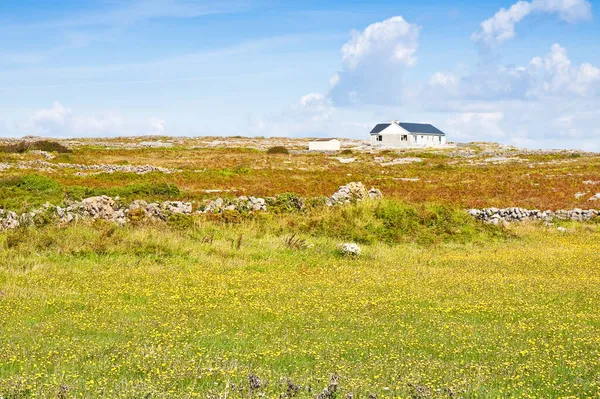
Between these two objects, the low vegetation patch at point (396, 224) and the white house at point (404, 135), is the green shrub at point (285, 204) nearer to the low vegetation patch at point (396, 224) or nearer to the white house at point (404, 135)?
the low vegetation patch at point (396, 224)

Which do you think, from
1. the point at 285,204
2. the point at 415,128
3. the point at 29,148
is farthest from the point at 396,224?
the point at 415,128

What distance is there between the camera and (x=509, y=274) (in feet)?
67.5

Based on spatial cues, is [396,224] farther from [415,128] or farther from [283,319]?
[415,128]

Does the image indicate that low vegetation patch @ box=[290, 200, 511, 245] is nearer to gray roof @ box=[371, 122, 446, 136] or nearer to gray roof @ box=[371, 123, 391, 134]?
gray roof @ box=[371, 122, 446, 136]

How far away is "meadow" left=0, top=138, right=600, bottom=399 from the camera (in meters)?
9.61

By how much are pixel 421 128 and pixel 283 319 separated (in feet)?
475

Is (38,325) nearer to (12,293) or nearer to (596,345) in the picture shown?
(12,293)

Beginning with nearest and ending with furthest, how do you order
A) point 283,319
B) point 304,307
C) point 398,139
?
1. point 283,319
2. point 304,307
3. point 398,139

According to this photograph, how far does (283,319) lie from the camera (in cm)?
1377

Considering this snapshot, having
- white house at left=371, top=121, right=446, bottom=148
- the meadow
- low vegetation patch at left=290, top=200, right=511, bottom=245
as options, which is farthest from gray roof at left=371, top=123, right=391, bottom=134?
low vegetation patch at left=290, top=200, right=511, bottom=245

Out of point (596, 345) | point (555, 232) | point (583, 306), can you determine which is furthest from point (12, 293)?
point (555, 232)

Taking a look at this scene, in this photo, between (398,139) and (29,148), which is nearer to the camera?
(29,148)

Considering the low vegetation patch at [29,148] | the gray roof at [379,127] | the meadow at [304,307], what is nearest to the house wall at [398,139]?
the gray roof at [379,127]

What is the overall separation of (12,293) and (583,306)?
14.8 meters
